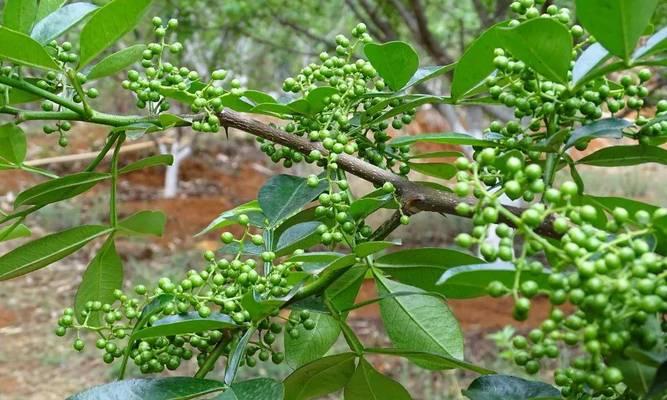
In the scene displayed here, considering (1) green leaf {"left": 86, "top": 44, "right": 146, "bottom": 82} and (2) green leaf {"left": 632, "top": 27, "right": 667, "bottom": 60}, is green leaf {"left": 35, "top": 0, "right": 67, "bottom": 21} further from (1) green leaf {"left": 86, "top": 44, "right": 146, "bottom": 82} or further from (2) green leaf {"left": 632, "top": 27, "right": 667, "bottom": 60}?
(2) green leaf {"left": 632, "top": 27, "right": 667, "bottom": 60}

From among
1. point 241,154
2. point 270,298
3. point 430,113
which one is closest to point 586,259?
point 270,298

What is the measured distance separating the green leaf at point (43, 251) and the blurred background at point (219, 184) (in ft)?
4.99

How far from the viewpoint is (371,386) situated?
2.07 ft

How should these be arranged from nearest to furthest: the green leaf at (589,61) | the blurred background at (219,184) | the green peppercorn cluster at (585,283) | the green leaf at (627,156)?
the green peppercorn cluster at (585,283), the green leaf at (589,61), the green leaf at (627,156), the blurred background at (219,184)

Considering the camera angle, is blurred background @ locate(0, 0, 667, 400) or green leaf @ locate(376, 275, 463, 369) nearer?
green leaf @ locate(376, 275, 463, 369)

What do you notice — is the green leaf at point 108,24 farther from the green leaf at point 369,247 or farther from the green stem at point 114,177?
the green leaf at point 369,247

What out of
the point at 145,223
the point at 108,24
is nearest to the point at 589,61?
the point at 108,24

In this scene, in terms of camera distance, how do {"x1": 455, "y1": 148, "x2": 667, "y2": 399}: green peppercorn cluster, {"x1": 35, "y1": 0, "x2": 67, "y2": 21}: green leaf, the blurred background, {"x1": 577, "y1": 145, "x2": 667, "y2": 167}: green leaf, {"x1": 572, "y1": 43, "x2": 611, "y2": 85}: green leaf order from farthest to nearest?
the blurred background < {"x1": 35, "y1": 0, "x2": 67, "y2": 21}: green leaf < {"x1": 577, "y1": 145, "x2": 667, "y2": 167}: green leaf < {"x1": 572, "y1": 43, "x2": 611, "y2": 85}: green leaf < {"x1": 455, "y1": 148, "x2": 667, "y2": 399}: green peppercorn cluster

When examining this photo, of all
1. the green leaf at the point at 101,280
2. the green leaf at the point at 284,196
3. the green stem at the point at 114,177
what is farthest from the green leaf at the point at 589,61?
the green leaf at the point at 101,280

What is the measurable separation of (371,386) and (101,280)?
29 centimetres

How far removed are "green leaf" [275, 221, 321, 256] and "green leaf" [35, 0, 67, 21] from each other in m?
0.27

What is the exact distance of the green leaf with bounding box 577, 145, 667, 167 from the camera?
0.56m

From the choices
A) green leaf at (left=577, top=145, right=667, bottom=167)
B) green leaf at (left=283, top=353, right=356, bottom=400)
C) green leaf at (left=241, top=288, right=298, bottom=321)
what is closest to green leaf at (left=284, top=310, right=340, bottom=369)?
green leaf at (left=283, top=353, right=356, bottom=400)

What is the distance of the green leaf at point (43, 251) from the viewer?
2.24ft
